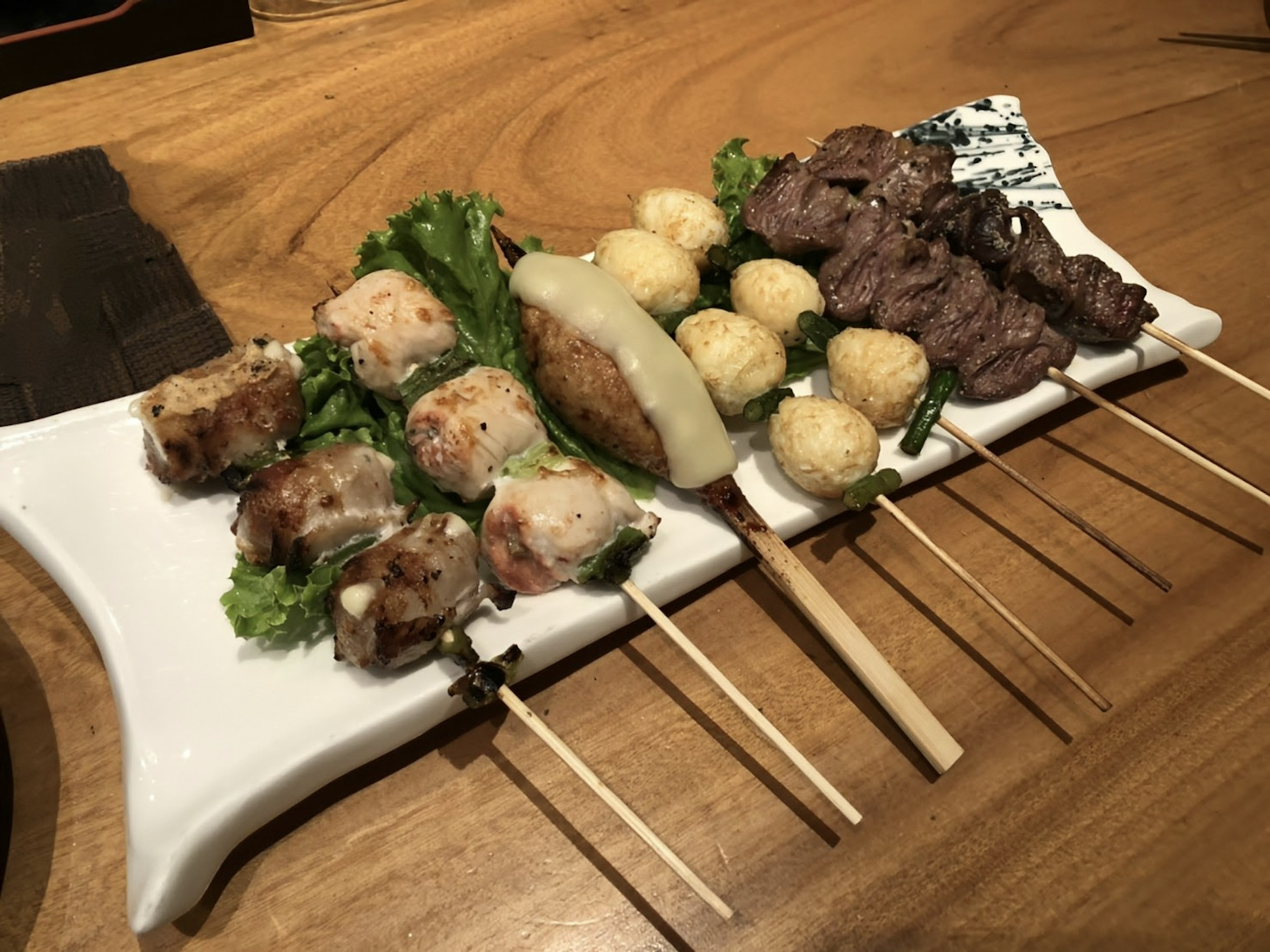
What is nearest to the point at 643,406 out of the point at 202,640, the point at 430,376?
the point at 430,376

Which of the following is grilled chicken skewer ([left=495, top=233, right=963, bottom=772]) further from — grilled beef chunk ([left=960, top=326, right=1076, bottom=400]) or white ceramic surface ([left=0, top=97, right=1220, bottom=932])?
grilled beef chunk ([left=960, top=326, right=1076, bottom=400])

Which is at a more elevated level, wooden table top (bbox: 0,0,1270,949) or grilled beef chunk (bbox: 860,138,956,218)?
grilled beef chunk (bbox: 860,138,956,218)

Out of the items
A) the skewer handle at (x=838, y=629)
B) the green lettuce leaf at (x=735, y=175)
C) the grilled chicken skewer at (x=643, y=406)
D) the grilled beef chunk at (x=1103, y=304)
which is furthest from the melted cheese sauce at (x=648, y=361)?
the grilled beef chunk at (x=1103, y=304)

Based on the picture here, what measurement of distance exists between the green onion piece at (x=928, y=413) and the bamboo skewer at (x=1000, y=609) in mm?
224

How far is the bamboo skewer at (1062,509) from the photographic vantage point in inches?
101

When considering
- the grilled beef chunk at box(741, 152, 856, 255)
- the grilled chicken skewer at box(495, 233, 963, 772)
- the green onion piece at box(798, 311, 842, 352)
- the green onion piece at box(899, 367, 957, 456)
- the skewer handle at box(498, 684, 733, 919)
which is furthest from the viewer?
the grilled beef chunk at box(741, 152, 856, 255)

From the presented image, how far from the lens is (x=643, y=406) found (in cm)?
249

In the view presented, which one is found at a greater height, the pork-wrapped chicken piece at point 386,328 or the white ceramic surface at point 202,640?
the pork-wrapped chicken piece at point 386,328

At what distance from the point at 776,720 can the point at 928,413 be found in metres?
1.18

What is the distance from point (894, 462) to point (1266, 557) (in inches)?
52.0

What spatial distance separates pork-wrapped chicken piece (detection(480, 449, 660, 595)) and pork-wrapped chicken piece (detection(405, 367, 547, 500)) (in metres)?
0.07

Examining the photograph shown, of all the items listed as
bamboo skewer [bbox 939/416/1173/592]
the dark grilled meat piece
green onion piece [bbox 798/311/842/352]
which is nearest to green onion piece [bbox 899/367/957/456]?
bamboo skewer [bbox 939/416/1173/592]

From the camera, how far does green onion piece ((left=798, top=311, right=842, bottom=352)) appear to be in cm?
294

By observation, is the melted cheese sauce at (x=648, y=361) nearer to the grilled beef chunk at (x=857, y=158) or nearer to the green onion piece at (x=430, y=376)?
the green onion piece at (x=430, y=376)
